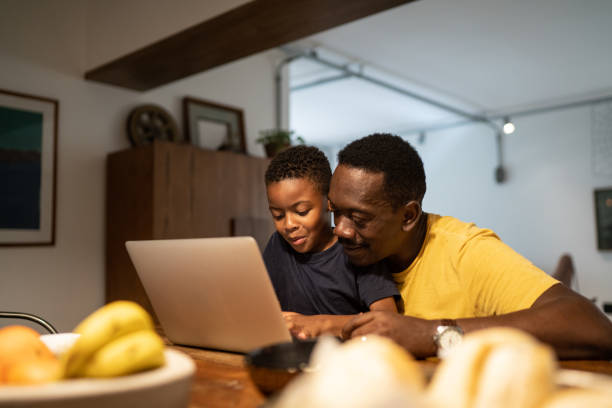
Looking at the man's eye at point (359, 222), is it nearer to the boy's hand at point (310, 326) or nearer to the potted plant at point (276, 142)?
the boy's hand at point (310, 326)

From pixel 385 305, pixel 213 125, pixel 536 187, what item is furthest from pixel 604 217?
pixel 385 305

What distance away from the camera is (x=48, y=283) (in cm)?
313

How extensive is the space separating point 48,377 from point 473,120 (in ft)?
23.6

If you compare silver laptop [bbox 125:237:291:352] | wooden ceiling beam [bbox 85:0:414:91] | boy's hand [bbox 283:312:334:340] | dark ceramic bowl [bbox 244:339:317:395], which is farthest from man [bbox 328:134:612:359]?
wooden ceiling beam [bbox 85:0:414:91]

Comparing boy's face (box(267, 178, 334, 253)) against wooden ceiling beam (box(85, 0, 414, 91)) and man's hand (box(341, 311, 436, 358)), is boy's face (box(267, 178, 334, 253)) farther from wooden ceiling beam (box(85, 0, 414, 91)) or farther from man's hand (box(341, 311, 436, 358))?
wooden ceiling beam (box(85, 0, 414, 91))

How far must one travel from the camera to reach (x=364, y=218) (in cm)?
132

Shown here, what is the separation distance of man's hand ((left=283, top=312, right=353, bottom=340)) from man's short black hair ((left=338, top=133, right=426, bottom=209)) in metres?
0.36

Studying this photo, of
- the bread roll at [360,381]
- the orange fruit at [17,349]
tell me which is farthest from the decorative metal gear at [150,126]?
the bread roll at [360,381]

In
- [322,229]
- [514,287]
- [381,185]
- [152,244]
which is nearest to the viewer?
[152,244]

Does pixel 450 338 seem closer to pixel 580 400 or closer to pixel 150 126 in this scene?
pixel 580 400

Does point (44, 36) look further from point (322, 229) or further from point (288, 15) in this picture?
point (322, 229)

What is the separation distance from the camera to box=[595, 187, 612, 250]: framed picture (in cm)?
616

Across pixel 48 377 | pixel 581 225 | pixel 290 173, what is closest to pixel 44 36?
pixel 290 173

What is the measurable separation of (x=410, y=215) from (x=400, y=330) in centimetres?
45
